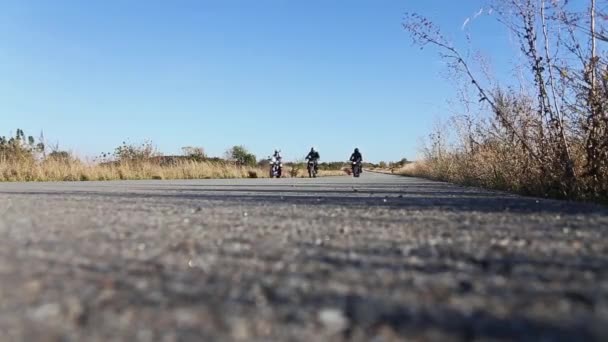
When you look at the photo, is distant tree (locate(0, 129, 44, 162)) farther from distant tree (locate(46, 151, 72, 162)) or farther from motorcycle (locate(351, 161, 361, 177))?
motorcycle (locate(351, 161, 361, 177))

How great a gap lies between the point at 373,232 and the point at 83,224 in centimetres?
150

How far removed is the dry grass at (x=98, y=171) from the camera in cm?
1507

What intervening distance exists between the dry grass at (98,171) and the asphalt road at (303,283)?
14200 mm

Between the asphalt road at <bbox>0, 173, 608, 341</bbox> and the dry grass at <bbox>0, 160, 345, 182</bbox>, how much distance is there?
14200mm

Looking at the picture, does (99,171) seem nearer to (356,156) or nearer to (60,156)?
(60,156)

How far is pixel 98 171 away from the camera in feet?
57.1

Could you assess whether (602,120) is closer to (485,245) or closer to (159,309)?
(485,245)

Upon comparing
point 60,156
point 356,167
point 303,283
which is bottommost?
point 303,283

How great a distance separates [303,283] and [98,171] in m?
17.5

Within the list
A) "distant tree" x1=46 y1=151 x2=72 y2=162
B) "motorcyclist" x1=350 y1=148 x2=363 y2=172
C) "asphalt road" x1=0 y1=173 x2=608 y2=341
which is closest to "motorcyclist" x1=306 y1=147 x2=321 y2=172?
"motorcyclist" x1=350 y1=148 x2=363 y2=172

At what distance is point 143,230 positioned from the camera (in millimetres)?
2463

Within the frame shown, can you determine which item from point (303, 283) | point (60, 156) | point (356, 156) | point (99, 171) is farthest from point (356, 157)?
point (303, 283)

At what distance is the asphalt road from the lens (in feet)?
3.27

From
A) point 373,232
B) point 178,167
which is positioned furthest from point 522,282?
point 178,167
